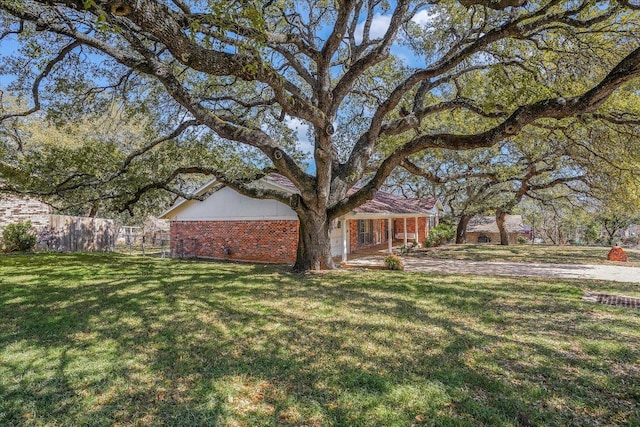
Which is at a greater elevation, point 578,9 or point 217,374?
point 578,9

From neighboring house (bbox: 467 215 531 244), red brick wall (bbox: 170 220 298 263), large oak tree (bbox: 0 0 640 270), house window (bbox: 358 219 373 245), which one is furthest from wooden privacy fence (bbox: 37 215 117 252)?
neighboring house (bbox: 467 215 531 244)

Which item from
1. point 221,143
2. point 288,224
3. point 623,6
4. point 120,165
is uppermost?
point 623,6

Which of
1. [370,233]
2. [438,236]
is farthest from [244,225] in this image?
[438,236]

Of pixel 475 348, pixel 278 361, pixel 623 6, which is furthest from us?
pixel 623 6

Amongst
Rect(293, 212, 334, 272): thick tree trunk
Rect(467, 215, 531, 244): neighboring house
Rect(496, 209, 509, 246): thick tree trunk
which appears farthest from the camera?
Rect(467, 215, 531, 244): neighboring house

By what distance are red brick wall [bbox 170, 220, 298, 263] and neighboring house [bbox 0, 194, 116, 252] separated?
229 inches

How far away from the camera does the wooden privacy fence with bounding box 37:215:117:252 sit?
17.8 metres

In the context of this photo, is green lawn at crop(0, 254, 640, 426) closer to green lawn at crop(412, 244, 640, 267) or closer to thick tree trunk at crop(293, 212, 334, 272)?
thick tree trunk at crop(293, 212, 334, 272)

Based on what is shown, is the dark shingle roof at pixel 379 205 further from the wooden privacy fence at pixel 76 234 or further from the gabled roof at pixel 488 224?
the gabled roof at pixel 488 224

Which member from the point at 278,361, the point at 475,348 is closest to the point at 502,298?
the point at 475,348

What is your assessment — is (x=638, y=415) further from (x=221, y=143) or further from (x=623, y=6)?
(x=221, y=143)

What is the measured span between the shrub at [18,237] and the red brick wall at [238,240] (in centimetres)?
590

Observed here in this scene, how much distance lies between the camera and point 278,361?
3.98m

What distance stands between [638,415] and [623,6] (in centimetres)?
701
